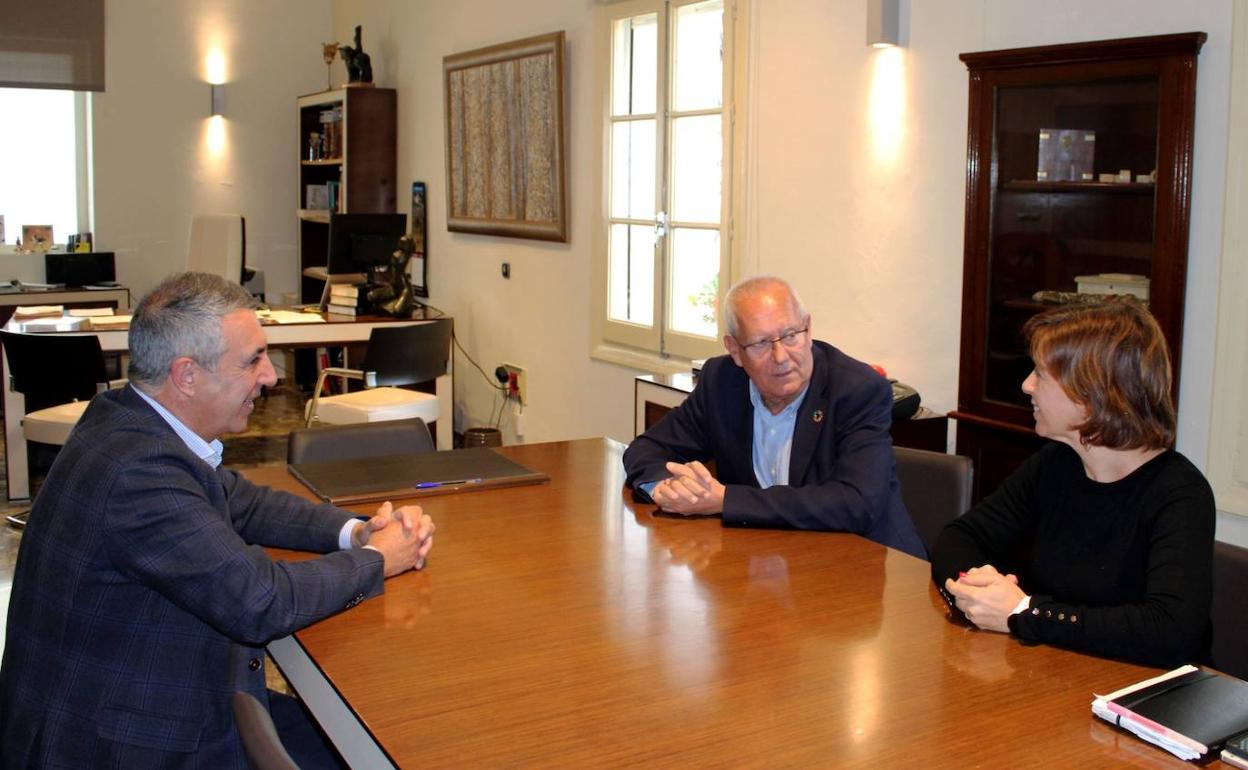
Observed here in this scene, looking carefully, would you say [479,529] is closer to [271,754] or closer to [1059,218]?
[271,754]

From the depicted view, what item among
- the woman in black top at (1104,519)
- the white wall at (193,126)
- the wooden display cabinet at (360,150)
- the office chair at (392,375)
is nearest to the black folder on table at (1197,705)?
the woman in black top at (1104,519)

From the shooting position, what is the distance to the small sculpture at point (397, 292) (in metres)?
6.89

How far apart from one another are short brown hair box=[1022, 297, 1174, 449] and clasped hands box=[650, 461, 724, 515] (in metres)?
0.76

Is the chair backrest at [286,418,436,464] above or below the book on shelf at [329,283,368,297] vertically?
below

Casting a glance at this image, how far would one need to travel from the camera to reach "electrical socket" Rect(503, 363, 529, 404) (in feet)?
23.3

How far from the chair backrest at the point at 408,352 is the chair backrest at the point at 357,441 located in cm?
267

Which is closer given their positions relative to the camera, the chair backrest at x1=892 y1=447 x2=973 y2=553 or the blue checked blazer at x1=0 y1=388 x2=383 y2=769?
the blue checked blazer at x1=0 y1=388 x2=383 y2=769

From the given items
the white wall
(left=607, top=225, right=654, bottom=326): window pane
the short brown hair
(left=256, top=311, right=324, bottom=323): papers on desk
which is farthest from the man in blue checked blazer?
the white wall

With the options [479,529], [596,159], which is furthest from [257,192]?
[479,529]

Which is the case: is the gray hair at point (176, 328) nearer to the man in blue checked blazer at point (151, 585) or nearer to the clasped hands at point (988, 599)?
the man in blue checked blazer at point (151, 585)

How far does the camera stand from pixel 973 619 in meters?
1.90

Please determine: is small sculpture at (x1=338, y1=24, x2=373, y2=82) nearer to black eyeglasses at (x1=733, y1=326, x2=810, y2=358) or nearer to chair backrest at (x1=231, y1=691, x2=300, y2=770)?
black eyeglasses at (x1=733, y1=326, x2=810, y2=358)

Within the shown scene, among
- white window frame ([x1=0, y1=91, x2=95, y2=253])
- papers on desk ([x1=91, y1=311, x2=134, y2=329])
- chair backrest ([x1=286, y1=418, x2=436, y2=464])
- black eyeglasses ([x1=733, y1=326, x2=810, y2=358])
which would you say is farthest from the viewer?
white window frame ([x1=0, y1=91, x2=95, y2=253])

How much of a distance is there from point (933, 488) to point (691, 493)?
0.66 m
